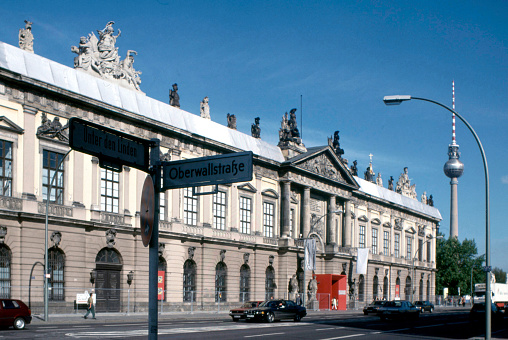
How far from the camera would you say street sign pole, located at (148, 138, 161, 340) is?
272 inches

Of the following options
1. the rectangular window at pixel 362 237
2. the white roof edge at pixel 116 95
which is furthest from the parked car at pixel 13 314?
the rectangular window at pixel 362 237

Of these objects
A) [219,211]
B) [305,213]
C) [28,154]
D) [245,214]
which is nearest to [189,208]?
[219,211]

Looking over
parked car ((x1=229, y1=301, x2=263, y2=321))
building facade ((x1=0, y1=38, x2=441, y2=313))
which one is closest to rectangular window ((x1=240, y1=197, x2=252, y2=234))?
building facade ((x1=0, y1=38, x2=441, y2=313))

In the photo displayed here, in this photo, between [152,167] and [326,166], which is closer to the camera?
[152,167]

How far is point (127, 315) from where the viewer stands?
4291 cm

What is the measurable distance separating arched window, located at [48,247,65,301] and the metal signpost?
35922 mm

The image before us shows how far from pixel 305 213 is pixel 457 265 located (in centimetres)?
6292

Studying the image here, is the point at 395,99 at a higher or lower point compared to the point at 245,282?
higher

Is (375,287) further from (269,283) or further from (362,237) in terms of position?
(269,283)

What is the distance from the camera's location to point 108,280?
45.6 m

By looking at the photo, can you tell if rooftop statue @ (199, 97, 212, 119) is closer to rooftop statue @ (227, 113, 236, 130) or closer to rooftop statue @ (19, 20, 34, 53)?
rooftop statue @ (227, 113, 236, 130)

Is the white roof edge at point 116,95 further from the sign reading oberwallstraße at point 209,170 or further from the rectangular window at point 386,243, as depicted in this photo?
the sign reading oberwallstraße at point 209,170

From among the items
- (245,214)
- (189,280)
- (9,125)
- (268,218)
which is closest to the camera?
(9,125)

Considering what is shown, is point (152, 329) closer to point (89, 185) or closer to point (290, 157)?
point (89, 185)
